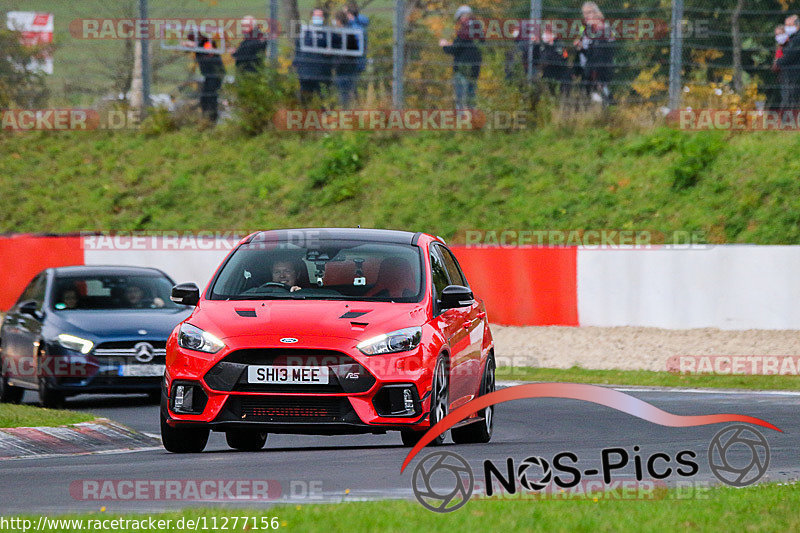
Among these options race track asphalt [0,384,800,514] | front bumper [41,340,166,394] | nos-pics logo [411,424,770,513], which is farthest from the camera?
front bumper [41,340,166,394]

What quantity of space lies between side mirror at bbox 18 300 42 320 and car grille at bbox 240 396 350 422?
Answer: 704 cm

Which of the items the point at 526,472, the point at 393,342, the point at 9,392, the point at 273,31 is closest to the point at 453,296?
the point at 393,342

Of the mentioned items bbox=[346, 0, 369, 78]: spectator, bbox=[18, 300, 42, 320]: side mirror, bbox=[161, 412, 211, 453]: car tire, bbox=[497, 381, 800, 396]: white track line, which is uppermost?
bbox=[346, 0, 369, 78]: spectator

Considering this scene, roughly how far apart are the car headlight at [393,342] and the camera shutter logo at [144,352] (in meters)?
5.99

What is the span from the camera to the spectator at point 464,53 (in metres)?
28.3

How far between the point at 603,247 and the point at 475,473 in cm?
1301

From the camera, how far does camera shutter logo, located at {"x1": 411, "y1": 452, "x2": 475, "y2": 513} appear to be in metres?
7.57

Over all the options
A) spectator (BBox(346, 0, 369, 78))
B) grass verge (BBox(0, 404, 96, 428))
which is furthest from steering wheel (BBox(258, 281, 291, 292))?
spectator (BBox(346, 0, 369, 78))

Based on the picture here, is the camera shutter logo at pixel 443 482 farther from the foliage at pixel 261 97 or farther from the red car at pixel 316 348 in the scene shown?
the foliage at pixel 261 97

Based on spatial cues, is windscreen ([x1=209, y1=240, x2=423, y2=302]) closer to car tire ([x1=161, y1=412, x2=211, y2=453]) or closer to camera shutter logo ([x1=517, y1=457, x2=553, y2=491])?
car tire ([x1=161, y1=412, x2=211, y2=453])

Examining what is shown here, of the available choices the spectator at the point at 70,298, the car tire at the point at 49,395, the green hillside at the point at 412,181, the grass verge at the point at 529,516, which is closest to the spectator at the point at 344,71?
the green hillside at the point at 412,181

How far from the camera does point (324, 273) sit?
1034cm

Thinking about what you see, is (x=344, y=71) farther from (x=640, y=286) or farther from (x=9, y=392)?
(x=9, y=392)

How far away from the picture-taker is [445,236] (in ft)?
91.1
